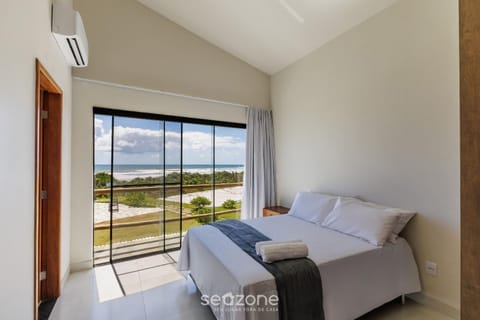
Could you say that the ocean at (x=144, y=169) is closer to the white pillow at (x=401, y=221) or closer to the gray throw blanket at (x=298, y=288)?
the gray throw blanket at (x=298, y=288)

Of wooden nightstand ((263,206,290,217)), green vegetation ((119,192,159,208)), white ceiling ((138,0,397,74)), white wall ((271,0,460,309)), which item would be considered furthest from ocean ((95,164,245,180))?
white ceiling ((138,0,397,74))

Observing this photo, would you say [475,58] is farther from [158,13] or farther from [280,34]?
[158,13]

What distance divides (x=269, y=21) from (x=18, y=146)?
2.98 m

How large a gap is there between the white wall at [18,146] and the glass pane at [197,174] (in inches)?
87.1

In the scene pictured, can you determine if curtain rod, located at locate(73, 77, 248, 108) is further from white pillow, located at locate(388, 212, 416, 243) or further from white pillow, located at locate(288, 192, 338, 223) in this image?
white pillow, located at locate(388, 212, 416, 243)

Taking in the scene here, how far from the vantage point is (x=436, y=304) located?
2.15 metres

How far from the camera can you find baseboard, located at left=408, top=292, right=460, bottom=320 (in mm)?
2035

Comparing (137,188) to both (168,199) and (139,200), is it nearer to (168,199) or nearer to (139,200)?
(139,200)

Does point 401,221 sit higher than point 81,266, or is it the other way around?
point 401,221

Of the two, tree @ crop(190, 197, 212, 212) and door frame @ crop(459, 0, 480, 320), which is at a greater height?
door frame @ crop(459, 0, 480, 320)

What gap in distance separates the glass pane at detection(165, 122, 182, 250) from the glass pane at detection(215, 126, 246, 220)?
0.72 meters

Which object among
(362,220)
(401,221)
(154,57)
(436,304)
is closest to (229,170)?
(154,57)

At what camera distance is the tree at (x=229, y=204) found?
429 cm

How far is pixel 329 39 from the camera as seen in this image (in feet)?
10.4
